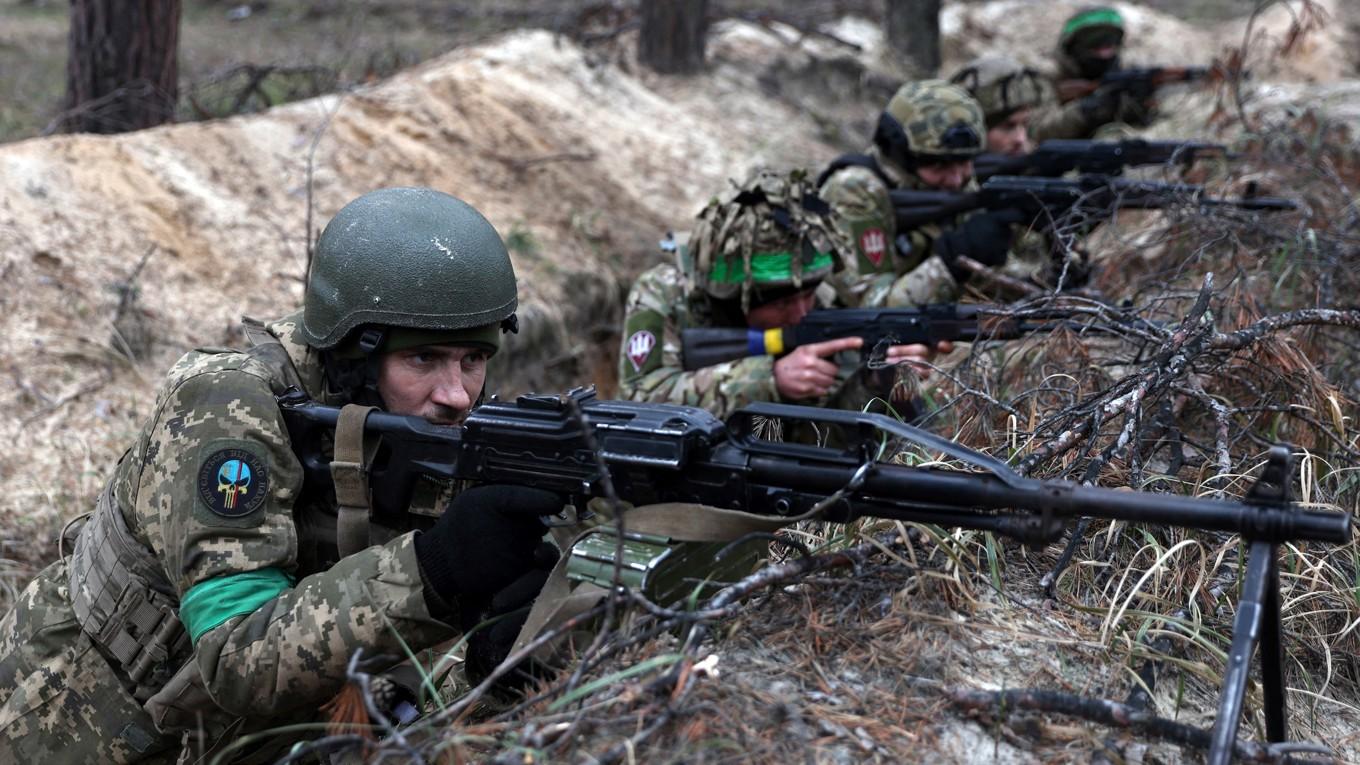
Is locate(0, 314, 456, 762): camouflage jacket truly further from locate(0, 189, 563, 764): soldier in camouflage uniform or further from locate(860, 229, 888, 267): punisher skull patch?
locate(860, 229, 888, 267): punisher skull patch

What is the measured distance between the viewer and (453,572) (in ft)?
8.14

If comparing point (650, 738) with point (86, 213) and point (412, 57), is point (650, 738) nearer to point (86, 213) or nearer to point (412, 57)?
point (86, 213)

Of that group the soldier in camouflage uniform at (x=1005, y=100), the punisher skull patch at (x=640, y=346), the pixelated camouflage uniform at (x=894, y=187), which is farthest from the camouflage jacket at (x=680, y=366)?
the soldier in camouflage uniform at (x=1005, y=100)

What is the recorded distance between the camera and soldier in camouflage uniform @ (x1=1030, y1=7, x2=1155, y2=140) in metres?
9.72

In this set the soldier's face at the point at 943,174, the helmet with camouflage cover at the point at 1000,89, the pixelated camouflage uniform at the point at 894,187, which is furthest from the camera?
the helmet with camouflage cover at the point at 1000,89

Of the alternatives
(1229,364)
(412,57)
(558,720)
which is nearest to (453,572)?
(558,720)

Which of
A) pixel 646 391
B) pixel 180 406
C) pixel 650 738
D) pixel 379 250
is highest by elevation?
pixel 379 250

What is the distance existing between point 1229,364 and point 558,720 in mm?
2481

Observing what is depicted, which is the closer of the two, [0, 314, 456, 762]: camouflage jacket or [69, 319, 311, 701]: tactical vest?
[0, 314, 456, 762]: camouflage jacket

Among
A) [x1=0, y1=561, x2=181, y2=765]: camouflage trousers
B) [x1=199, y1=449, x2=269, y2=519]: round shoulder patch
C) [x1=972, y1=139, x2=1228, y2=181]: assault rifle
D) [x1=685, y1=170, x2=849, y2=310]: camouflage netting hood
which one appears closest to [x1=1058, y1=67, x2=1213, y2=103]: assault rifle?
[x1=972, y1=139, x2=1228, y2=181]: assault rifle

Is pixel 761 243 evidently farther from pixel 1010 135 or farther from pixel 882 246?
pixel 1010 135

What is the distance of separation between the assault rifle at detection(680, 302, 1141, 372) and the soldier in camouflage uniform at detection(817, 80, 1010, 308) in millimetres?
1278

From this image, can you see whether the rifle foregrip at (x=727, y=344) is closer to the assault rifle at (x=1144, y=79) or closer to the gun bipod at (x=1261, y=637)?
the gun bipod at (x=1261, y=637)

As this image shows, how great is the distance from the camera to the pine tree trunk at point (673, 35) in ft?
31.2
